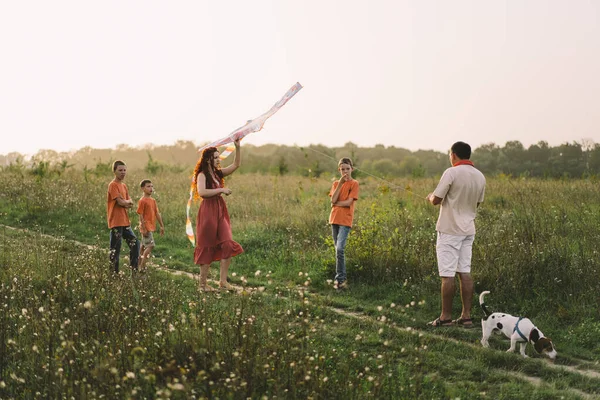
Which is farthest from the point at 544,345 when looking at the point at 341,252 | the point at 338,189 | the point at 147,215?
the point at 147,215

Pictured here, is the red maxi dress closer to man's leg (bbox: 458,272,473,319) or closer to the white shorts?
the white shorts

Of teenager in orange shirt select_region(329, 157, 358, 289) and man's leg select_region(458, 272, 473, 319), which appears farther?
teenager in orange shirt select_region(329, 157, 358, 289)

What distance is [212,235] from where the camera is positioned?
8.66 m

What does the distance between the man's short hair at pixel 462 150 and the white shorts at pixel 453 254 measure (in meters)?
0.98

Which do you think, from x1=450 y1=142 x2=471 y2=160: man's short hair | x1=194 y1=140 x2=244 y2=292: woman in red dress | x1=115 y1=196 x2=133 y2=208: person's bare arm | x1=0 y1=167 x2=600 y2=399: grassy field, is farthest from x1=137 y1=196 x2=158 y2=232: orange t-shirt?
x1=450 y1=142 x2=471 y2=160: man's short hair

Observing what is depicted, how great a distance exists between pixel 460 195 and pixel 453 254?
28.6 inches

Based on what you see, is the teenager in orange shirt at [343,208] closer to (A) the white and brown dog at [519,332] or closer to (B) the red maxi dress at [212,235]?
(B) the red maxi dress at [212,235]

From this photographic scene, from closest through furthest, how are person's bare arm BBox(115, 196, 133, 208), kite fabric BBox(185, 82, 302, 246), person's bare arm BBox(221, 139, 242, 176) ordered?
kite fabric BBox(185, 82, 302, 246) < person's bare arm BBox(221, 139, 242, 176) < person's bare arm BBox(115, 196, 133, 208)

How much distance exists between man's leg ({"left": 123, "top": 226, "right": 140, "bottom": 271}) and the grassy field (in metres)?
0.65

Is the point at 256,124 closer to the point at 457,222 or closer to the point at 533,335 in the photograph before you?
the point at 457,222

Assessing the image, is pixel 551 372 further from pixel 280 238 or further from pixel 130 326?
pixel 280 238

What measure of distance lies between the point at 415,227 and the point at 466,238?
4.82 m

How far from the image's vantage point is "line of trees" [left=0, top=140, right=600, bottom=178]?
22.3 metres

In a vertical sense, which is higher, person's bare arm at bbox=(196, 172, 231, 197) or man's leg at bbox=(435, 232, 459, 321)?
person's bare arm at bbox=(196, 172, 231, 197)
